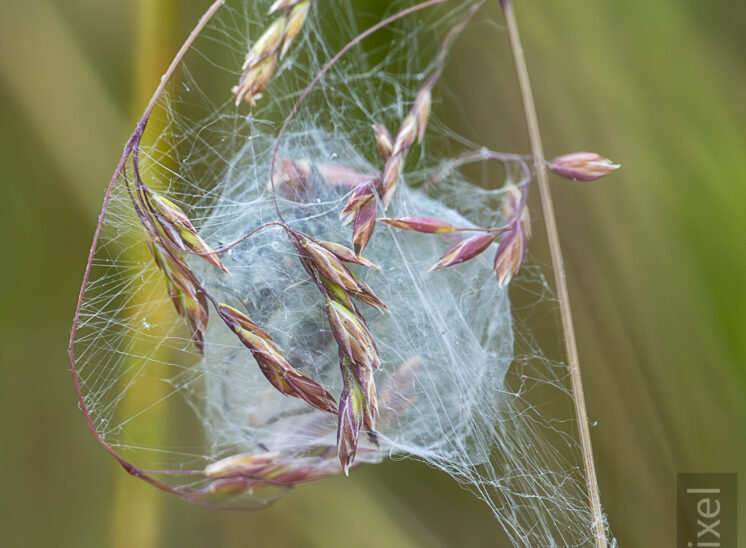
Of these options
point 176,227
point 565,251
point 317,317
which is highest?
point 176,227

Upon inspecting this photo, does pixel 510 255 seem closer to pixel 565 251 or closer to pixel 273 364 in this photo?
pixel 273 364

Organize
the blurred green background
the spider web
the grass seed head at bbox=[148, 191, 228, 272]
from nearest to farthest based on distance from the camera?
the grass seed head at bbox=[148, 191, 228, 272]
the spider web
the blurred green background

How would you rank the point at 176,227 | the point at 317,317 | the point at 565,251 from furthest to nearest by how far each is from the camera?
the point at 565,251
the point at 317,317
the point at 176,227

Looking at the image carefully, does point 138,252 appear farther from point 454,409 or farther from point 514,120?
point 514,120

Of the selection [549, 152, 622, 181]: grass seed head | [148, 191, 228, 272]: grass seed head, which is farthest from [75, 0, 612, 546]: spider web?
[549, 152, 622, 181]: grass seed head

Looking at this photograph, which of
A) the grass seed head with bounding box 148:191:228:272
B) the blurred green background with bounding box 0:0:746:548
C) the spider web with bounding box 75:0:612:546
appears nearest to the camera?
the grass seed head with bounding box 148:191:228:272

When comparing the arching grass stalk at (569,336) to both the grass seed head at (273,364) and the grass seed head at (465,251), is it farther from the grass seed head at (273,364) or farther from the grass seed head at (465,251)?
the grass seed head at (273,364)

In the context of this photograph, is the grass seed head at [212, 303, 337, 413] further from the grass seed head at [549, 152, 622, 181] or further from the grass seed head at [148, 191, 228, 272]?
the grass seed head at [549, 152, 622, 181]

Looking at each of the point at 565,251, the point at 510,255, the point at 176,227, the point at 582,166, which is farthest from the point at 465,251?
the point at 565,251
